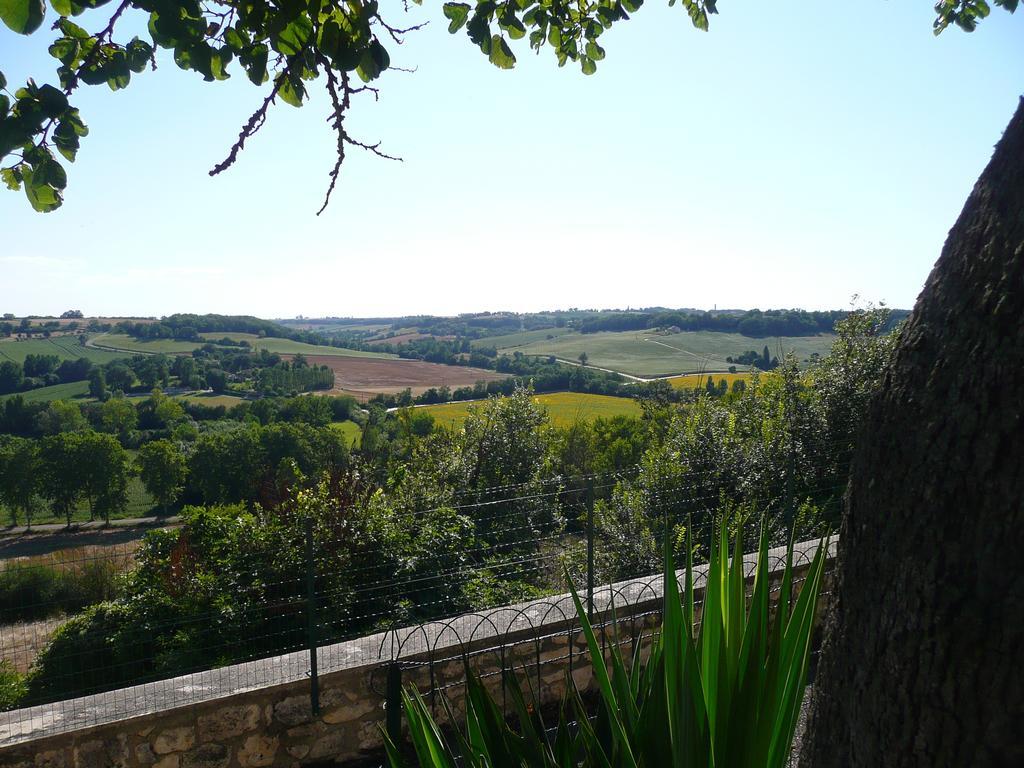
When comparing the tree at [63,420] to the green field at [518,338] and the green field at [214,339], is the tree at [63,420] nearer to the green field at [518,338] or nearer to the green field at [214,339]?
the green field at [214,339]

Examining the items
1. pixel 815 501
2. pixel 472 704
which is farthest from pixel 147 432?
pixel 472 704

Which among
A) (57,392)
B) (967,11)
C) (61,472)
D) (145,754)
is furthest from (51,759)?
(57,392)

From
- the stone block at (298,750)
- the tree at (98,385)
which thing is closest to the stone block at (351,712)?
the stone block at (298,750)

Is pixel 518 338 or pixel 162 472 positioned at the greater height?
pixel 518 338

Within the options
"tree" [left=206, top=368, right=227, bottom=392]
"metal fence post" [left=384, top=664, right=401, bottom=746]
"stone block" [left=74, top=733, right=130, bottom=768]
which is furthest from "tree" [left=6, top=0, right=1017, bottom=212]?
"tree" [left=206, top=368, right=227, bottom=392]

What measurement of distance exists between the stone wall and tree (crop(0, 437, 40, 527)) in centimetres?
3272

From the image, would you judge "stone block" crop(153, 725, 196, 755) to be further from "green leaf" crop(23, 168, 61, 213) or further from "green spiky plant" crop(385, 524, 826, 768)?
"green leaf" crop(23, 168, 61, 213)

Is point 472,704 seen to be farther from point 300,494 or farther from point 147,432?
point 147,432

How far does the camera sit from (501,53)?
2.42 m

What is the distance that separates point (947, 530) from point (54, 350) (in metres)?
75.3

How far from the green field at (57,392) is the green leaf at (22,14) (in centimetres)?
5598

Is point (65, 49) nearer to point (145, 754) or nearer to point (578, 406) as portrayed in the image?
point (145, 754)

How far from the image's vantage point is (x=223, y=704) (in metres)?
3.02

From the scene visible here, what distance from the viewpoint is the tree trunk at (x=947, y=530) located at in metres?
0.81
